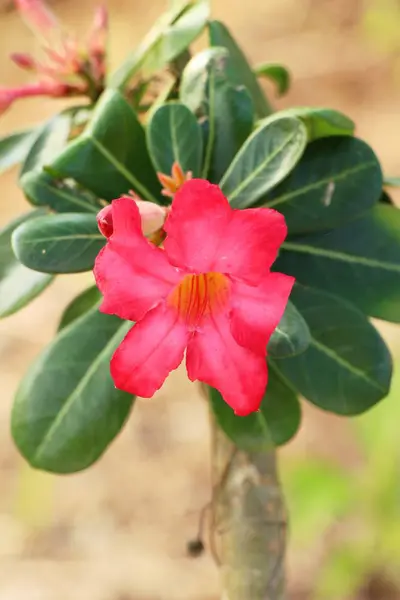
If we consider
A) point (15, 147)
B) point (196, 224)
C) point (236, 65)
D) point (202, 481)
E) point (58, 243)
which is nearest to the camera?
point (196, 224)

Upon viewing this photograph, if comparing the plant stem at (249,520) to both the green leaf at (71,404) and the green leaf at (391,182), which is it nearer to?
the green leaf at (71,404)

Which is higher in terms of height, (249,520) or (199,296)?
(199,296)

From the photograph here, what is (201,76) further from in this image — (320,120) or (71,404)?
(71,404)

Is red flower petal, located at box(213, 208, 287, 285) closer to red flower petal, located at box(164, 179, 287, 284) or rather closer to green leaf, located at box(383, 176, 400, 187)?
red flower petal, located at box(164, 179, 287, 284)

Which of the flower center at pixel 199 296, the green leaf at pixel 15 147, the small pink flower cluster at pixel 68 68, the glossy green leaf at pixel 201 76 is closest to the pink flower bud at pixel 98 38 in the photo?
the small pink flower cluster at pixel 68 68

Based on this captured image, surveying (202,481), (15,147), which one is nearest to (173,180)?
(15,147)

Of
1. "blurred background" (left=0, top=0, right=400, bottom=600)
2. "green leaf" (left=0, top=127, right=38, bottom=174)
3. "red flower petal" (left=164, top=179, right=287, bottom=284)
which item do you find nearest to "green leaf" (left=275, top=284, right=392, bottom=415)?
"red flower petal" (left=164, top=179, right=287, bottom=284)

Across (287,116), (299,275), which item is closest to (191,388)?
(299,275)
